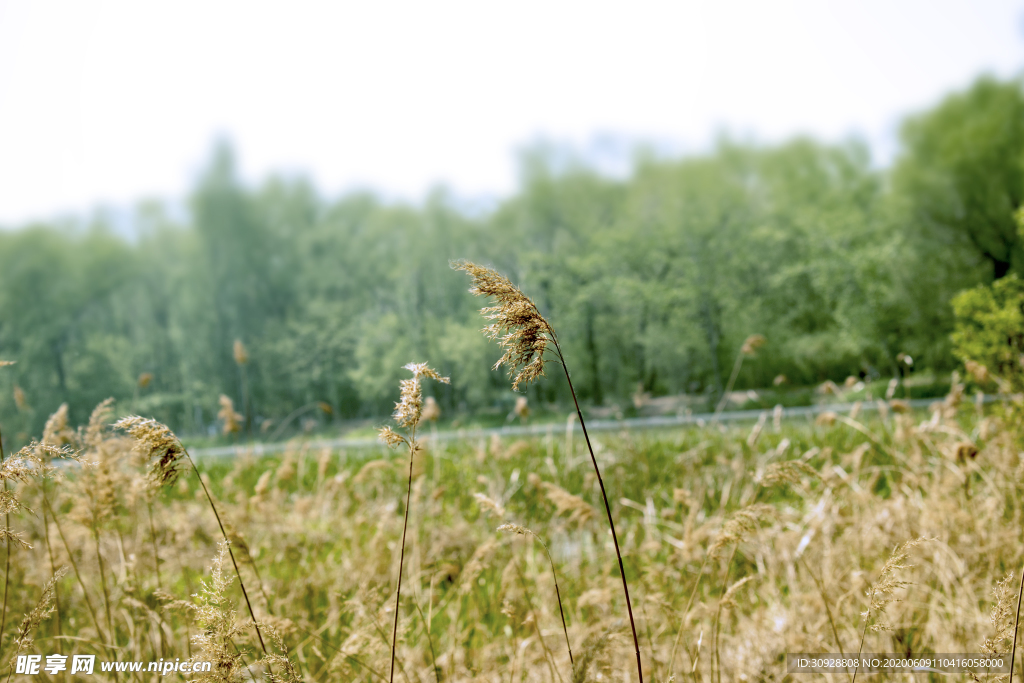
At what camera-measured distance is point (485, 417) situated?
584 centimetres

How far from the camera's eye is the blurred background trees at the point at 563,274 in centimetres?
546

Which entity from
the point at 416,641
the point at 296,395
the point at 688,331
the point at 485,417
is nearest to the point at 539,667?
the point at 416,641

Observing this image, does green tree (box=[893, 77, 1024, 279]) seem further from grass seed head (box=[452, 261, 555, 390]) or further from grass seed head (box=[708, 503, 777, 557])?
grass seed head (box=[452, 261, 555, 390])

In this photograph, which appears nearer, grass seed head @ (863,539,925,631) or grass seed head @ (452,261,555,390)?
grass seed head @ (452,261,555,390)

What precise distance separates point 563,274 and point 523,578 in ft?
16.8

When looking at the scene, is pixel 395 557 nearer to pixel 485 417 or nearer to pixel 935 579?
pixel 935 579

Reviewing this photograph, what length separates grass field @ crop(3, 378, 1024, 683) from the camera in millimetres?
999

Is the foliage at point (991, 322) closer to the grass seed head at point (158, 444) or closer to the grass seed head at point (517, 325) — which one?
the grass seed head at point (517, 325)

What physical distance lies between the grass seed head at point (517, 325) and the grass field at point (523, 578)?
11.1 inches

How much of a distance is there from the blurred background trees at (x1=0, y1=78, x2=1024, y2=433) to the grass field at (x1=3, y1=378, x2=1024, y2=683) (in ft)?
9.88
